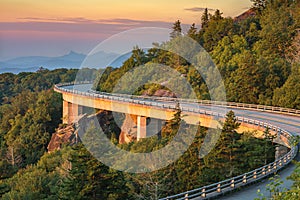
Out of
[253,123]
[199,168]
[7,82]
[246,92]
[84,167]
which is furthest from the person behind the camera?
[7,82]

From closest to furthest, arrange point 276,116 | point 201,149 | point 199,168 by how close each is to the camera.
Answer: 1. point 199,168
2. point 201,149
3. point 276,116

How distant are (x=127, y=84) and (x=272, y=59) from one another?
2797cm

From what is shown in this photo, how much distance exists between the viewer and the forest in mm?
25516

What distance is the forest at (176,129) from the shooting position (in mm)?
25516

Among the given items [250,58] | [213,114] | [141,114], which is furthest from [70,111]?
[213,114]

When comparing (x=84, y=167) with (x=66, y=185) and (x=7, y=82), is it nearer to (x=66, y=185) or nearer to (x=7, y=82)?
(x=66, y=185)

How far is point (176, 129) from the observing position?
42.0m

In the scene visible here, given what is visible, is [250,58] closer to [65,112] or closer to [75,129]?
[75,129]

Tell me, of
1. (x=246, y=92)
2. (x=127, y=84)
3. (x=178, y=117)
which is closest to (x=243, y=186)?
(x=178, y=117)

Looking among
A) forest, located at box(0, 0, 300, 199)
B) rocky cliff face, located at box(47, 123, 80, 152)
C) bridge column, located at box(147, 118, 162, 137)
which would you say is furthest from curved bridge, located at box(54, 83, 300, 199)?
rocky cliff face, located at box(47, 123, 80, 152)

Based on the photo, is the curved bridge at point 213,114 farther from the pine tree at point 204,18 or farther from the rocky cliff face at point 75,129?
the pine tree at point 204,18

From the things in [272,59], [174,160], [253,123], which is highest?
[272,59]

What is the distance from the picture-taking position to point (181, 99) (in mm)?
63562

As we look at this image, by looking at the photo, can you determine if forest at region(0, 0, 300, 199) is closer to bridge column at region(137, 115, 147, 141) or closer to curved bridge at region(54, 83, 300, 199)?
curved bridge at region(54, 83, 300, 199)
